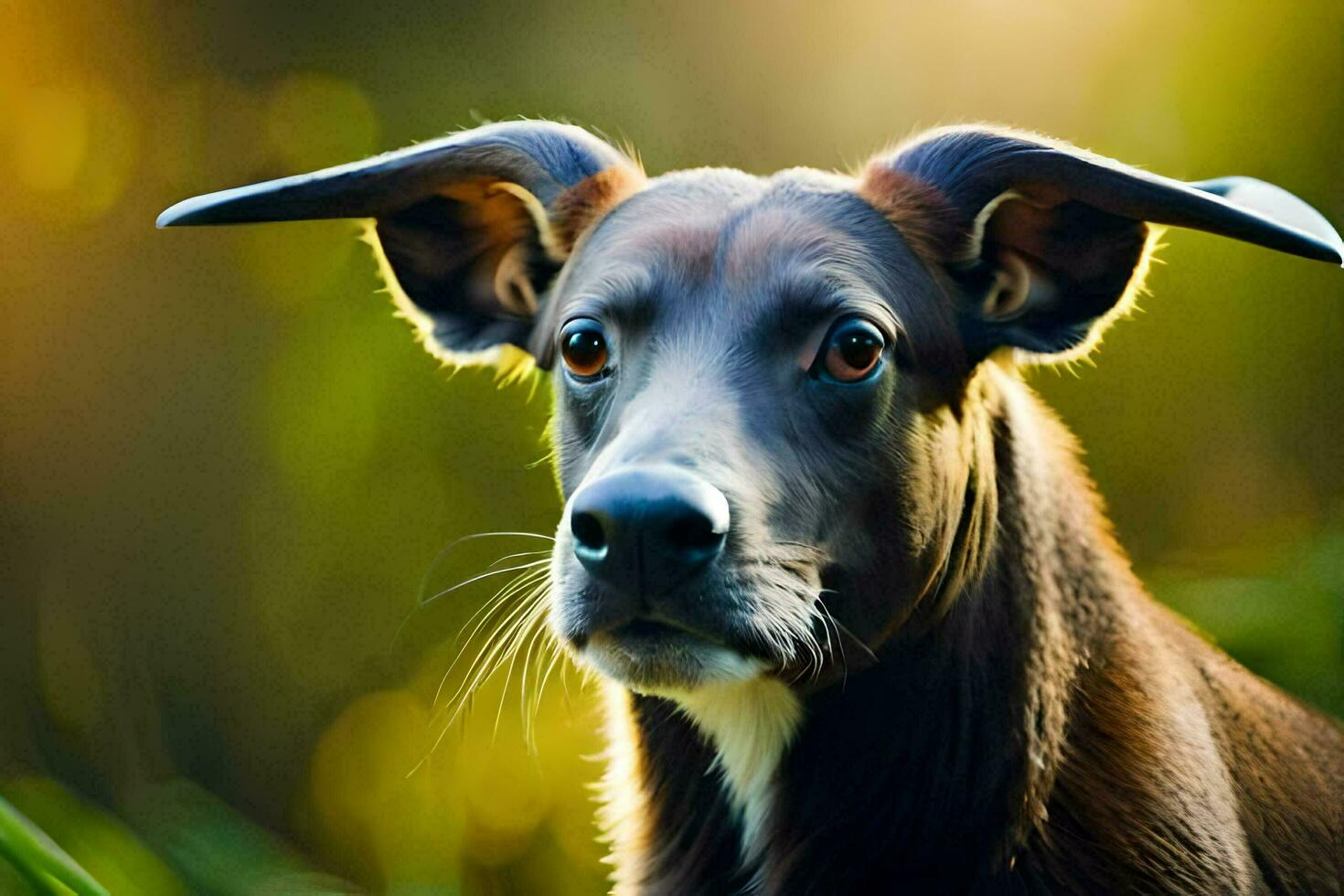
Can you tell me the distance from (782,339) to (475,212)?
1.03 meters

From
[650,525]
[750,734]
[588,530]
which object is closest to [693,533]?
[650,525]

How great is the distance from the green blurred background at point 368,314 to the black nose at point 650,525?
13.8 ft

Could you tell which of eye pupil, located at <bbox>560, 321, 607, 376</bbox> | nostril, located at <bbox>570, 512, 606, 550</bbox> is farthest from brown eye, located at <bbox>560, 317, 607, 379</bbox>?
nostril, located at <bbox>570, 512, 606, 550</bbox>

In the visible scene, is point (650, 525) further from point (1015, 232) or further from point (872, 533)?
point (1015, 232)

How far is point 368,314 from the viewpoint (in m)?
7.10

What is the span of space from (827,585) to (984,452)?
1.91 ft

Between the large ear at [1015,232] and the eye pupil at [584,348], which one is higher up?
the large ear at [1015,232]

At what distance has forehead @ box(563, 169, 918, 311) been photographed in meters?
3.25

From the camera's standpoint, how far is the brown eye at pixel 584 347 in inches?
133

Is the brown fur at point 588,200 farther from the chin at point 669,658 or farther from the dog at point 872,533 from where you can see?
the chin at point 669,658

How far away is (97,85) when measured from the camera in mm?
7148

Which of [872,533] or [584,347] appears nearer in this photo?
[872,533]

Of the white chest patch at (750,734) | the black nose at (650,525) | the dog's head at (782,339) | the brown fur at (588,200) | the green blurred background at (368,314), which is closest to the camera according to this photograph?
the black nose at (650,525)

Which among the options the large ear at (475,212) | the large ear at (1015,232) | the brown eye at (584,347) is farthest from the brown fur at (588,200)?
the large ear at (1015,232)
